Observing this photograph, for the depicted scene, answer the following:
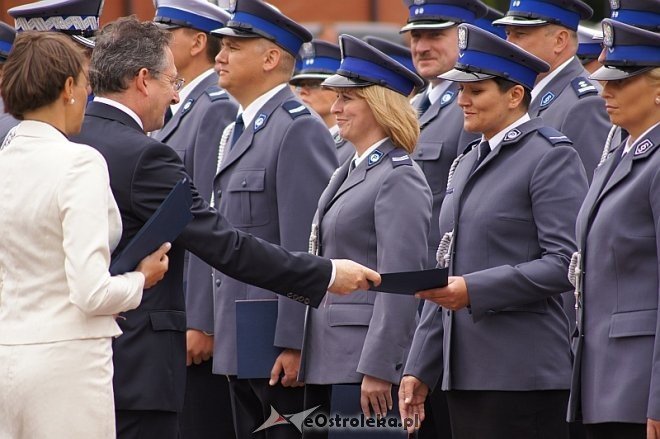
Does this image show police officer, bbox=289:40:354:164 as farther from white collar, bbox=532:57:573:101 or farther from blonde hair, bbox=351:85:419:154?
blonde hair, bbox=351:85:419:154

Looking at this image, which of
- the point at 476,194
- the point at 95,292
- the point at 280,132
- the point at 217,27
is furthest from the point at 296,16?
the point at 95,292

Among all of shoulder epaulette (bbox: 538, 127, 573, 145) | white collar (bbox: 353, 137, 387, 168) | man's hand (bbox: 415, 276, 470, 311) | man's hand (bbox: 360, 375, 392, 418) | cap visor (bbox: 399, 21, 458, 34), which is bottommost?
man's hand (bbox: 360, 375, 392, 418)

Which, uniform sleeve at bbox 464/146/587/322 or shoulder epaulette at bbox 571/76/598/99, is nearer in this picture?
uniform sleeve at bbox 464/146/587/322

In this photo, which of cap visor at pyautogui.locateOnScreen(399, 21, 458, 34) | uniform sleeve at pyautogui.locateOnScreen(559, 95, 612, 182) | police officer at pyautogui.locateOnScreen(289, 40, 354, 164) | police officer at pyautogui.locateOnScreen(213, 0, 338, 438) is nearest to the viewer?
police officer at pyautogui.locateOnScreen(213, 0, 338, 438)

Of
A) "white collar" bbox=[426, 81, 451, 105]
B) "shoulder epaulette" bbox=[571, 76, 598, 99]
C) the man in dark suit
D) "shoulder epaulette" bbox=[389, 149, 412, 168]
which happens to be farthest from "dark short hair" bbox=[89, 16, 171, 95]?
"white collar" bbox=[426, 81, 451, 105]

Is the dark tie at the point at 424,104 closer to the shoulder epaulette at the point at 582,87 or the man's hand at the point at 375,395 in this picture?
the shoulder epaulette at the point at 582,87

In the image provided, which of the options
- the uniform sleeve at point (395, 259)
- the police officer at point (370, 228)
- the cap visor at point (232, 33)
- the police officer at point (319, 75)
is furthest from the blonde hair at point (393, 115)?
the police officer at point (319, 75)

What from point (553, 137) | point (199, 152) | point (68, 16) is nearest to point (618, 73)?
point (553, 137)

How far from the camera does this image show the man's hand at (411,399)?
538 cm

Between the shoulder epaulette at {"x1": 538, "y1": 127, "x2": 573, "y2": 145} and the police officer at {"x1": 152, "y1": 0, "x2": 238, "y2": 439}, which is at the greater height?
the shoulder epaulette at {"x1": 538, "y1": 127, "x2": 573, "y2": 145}

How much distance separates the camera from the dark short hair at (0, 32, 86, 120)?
410 centimetres

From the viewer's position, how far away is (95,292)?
388cm

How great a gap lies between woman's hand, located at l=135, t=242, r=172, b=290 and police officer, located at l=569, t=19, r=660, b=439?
57.9 inches

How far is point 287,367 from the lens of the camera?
230 inches
